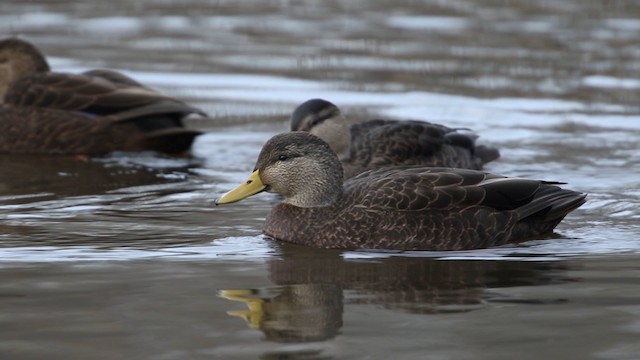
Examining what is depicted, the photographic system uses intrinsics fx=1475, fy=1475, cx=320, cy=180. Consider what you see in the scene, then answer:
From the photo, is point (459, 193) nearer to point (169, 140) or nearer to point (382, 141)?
point (382, 141)

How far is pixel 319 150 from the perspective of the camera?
912 cm

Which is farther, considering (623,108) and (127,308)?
(623,108)

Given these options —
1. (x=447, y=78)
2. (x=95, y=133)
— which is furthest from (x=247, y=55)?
(x=95, y=133)

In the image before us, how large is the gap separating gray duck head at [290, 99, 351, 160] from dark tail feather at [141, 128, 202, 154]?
161cm

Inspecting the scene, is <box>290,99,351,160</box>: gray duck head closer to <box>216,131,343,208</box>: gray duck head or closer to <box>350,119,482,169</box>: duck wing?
<box>350,119,482,169</box>: duck wing

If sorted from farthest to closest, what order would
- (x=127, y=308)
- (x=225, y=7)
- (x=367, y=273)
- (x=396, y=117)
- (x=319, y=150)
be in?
1. (x=225, y=7)
2. (x=396, y=117)
3. (x=319, y=150)
4. (x=367, y=273)
5. (x=127, y=308)

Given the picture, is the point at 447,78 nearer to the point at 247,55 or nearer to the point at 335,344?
the point at 247,55

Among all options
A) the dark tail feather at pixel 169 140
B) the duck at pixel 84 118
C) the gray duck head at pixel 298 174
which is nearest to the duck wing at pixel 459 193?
the gray duck head at pixel 298 174

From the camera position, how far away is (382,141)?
36.8 feet

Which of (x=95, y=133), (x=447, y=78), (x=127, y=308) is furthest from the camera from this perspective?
(x=447, y=78)

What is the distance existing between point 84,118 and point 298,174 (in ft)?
13.3

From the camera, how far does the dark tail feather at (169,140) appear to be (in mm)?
12516

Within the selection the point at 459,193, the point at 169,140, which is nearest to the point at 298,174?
the point at 459,193

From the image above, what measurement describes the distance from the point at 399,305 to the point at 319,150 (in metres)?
2.12
